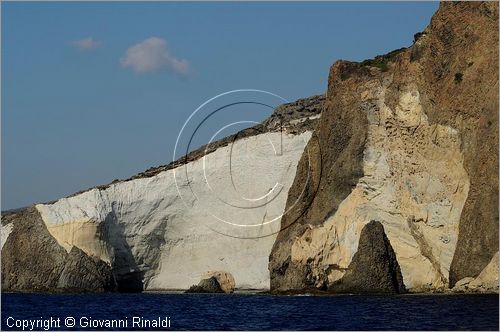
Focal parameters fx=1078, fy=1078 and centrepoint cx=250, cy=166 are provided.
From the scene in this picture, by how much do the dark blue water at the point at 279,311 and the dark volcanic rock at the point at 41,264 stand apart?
6.07 meters

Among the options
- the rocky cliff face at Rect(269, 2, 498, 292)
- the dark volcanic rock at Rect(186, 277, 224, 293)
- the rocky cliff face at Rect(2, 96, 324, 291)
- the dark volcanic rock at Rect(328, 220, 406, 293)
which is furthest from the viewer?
the rocky cliff face at Rect(2, 96, 324, 291)

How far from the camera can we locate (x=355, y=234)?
4934cm

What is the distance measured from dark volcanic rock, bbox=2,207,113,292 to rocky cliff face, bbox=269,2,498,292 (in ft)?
36.7

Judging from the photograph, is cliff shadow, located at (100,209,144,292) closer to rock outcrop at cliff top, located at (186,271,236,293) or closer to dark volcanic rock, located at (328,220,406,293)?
rock outcrop at cliff top, located at (186,271,236,293)

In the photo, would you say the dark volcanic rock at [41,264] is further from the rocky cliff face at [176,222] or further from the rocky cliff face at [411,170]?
the rocky cliff face at [411,170]

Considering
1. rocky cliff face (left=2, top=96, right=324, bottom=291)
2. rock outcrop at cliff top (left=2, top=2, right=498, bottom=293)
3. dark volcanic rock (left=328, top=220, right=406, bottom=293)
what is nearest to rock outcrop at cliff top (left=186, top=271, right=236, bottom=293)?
Answer: rock outcrop at cliff top (left=2, top=2, right=498, bottom=293)

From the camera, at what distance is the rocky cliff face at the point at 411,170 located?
45188 mm

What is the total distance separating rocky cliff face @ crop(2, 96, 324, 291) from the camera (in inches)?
2325

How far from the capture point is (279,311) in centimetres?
4100

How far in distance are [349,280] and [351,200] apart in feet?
13.1

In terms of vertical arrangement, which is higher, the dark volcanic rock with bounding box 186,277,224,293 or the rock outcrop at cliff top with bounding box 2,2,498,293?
the rock outcrop at cliff top with bounding box 2,2,498,293

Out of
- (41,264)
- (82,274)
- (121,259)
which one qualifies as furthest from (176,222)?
(41,264)

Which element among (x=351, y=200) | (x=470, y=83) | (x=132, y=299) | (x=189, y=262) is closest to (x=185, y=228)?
(x=189, y=262)

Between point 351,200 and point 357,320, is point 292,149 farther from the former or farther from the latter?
point 357,320
